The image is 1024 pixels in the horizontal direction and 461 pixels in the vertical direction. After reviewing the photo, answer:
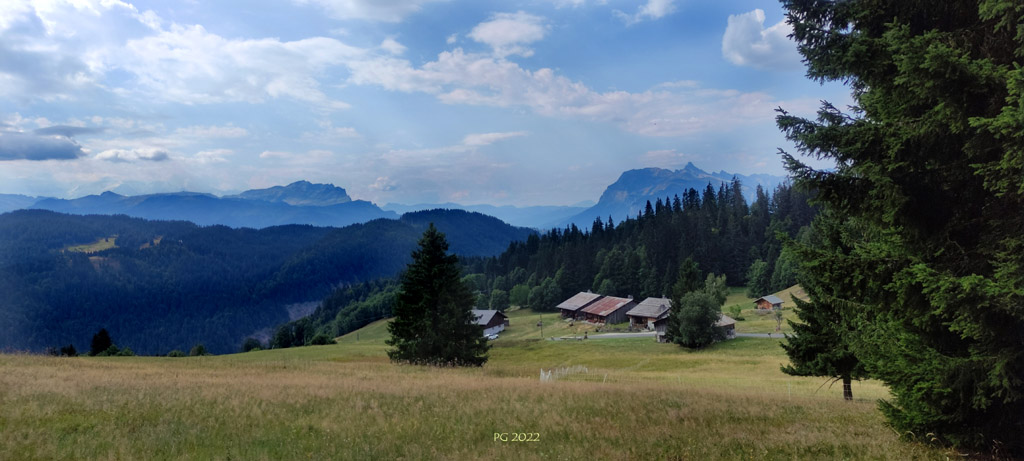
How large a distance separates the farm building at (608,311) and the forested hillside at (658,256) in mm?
14759

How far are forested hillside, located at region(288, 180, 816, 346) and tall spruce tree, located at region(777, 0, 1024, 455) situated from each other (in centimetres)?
10210

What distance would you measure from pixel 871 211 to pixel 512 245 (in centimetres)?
18899

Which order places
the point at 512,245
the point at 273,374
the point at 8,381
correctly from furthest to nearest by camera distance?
the point at 512,245
the point at 273,374
the point at 8,381

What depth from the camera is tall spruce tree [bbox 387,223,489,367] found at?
31391 mm

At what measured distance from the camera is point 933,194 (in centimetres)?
780

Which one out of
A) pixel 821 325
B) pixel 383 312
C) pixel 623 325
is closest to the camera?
pixel 821 325

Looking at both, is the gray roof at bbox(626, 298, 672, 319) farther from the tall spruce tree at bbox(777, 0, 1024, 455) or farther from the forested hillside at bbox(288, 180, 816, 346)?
the tall spruce tree at bbox(777, 0, 1024, 455)

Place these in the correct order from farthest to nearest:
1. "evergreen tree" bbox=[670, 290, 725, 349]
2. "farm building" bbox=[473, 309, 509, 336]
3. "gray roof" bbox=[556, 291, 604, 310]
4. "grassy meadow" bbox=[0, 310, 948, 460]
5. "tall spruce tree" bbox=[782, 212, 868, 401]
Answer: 1. "gray roof" bbox=[556, 291, 604, 310]
2. "farm building" bbox=[473, 309, 509, 336]
3. "evergreen tree" bbox=[670, 290, 725, 349]
4. "tall spruce tree" bbox=[782, 212, 868, 401]
5. "grassy meadow" bbox=[0, 310, 948, 460]

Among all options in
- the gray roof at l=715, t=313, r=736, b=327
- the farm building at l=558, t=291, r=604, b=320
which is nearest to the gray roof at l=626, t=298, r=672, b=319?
the gray roof at l=715, t=313, r=736, b=327

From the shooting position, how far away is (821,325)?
20531mm

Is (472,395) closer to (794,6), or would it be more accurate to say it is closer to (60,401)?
(60,401)

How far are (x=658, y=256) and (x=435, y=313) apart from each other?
4296 inches

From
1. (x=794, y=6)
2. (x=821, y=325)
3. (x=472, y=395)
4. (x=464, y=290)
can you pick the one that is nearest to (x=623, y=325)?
(x=464, y=290)

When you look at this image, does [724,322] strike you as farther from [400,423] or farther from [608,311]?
[400,423]
